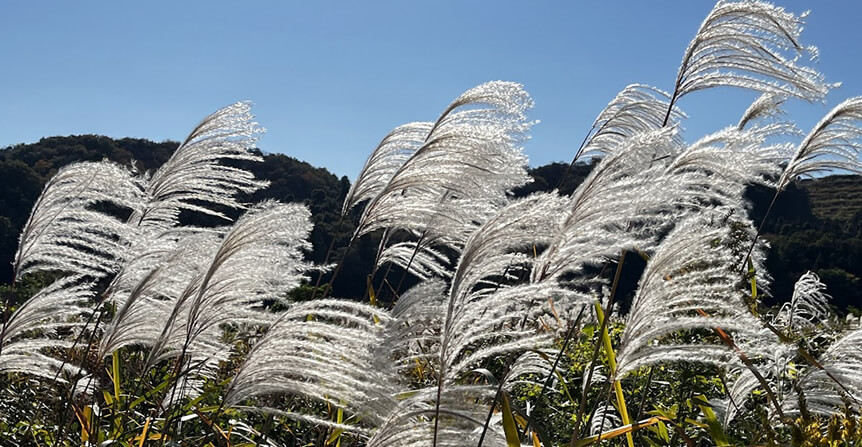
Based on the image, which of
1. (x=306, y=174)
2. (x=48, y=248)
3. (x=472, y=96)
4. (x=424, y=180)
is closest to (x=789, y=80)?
(x=472, y=96)

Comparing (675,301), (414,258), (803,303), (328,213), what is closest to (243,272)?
(675,301)

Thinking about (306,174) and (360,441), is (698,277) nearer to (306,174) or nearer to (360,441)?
(360,441)

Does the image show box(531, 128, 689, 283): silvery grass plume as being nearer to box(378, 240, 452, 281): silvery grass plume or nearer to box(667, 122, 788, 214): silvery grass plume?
box(667, 122, 788, 214): silvery grass plume

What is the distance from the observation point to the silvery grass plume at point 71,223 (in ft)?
11.4

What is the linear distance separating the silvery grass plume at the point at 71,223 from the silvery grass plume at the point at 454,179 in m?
1.20

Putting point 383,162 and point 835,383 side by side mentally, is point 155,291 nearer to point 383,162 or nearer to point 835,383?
point 383,162

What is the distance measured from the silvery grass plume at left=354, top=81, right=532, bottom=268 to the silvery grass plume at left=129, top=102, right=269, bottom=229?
980 millimetres

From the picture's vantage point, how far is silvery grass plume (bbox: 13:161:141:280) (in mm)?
3480

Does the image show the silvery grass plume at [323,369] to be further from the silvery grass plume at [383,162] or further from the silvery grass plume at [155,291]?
the silvery grass plume at [383,162]

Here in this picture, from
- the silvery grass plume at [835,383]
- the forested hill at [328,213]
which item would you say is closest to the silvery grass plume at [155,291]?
the silvery grass plume at [835,383]

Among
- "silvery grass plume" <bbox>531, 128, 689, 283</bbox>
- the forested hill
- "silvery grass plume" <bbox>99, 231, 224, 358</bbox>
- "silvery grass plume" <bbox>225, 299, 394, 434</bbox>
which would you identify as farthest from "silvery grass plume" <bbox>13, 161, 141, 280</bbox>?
the forested hill

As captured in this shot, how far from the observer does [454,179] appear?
3.14m

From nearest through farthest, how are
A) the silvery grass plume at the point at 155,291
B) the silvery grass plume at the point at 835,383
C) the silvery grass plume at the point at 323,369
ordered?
the silvery grass plume at the point at 323,369 → the silvery grass plume at the point at 835,383 → the silvery grass plume at the point at 155,291

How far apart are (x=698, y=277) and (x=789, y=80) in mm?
1709
